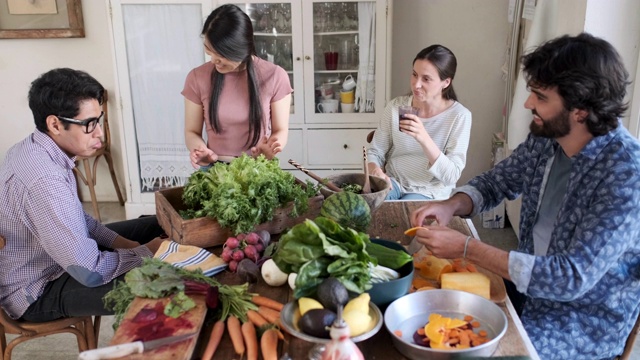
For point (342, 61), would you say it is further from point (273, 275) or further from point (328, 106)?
point (273, 275)

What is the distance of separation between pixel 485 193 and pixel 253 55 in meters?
1.26

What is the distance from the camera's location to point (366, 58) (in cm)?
389

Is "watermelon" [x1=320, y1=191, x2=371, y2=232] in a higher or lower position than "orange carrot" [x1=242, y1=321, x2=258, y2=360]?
higher

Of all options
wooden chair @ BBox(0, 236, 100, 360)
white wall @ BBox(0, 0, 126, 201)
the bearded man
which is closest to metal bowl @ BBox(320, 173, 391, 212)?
the bearded man

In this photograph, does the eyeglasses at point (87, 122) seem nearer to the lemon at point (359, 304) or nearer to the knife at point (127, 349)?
the knife at point (127, 349)

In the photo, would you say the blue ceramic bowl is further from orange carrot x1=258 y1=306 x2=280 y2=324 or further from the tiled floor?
the tiled floor

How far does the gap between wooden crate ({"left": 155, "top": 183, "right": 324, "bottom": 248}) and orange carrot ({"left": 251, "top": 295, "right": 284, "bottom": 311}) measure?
39cm

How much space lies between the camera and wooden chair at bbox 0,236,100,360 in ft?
6.54

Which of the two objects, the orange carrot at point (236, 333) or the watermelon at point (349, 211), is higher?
the watermelon at point (349, 211)

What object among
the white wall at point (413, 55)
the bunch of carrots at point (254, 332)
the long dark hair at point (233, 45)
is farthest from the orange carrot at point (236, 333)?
the white wall at point (413, 55)

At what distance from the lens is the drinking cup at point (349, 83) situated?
3.97m

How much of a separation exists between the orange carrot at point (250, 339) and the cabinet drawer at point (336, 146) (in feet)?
8.94

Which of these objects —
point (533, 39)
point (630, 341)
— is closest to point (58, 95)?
point (630, 341)

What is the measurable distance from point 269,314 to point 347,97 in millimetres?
2753
